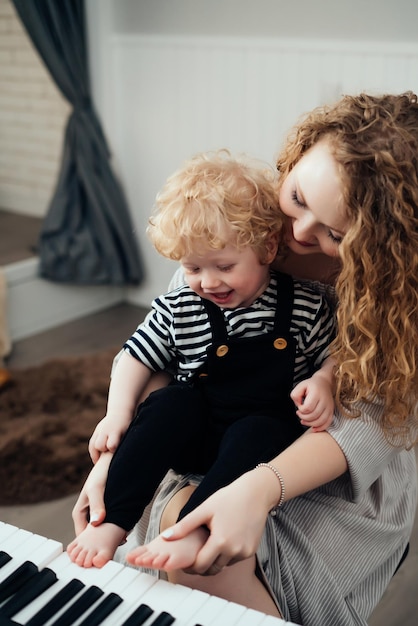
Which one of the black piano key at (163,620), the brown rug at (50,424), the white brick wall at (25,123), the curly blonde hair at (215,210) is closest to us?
the black piano key at (163,620)

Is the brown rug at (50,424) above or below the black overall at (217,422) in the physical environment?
below

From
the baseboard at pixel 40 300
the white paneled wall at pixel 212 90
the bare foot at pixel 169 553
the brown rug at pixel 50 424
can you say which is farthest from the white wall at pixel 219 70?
the bare foot at pixel 169 553

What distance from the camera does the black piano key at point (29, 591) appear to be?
2.97ft

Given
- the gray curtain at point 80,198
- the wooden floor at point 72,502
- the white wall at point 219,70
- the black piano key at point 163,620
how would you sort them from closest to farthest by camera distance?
the black piano key at point 163,620 → the wooden floor at point 72,502 → the white wall at point 219,70 → the gray curtain at point 80,198

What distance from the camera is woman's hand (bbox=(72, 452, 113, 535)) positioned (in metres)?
1.10

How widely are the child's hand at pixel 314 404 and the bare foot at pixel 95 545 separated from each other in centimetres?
30

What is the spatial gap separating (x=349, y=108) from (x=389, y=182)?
16cm

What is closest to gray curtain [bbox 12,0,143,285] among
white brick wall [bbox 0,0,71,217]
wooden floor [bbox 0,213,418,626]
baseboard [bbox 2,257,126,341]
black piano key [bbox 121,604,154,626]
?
baseboard [bbox 2,257,126,341]

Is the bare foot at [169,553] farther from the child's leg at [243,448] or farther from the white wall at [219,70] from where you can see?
the white wall at [219,70]

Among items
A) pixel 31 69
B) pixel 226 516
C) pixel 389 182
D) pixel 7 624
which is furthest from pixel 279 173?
pixel 31 69

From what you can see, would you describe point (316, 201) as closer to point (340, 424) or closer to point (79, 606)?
point (340, 424)

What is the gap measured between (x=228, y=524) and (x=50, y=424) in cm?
202

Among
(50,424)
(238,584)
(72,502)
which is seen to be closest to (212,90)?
(50,424)

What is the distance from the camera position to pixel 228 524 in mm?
986
